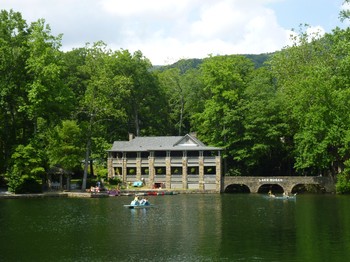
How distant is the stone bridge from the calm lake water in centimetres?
1923

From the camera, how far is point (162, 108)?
107875mm

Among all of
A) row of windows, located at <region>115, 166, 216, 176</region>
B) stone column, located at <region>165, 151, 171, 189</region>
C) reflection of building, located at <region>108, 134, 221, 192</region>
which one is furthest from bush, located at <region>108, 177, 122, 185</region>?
stone column, located at <region>165, 151, 171, 189</region>

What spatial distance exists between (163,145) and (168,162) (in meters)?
2.93

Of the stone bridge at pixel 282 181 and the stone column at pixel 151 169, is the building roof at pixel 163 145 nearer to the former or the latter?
the stone column at pixel 151 169

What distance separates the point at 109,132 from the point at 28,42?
3169 cm

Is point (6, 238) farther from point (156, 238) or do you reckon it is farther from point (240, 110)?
point (240, 110)

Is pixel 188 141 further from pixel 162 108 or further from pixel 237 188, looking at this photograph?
pixel 162 108

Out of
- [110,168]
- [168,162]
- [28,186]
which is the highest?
Result: [168,162]

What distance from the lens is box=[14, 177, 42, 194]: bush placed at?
235 ft

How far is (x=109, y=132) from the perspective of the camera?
103 m

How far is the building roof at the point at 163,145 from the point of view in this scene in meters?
87.8

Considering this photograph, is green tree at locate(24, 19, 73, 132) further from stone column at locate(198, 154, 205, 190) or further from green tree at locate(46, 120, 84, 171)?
stone column at locate(198, 154, 205, 190)

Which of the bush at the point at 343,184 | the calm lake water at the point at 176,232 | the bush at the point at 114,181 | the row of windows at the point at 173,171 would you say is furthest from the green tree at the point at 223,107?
the calm lake water at the point at 176,232

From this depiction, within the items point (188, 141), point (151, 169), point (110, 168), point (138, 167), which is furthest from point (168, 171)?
point (110, 168)
